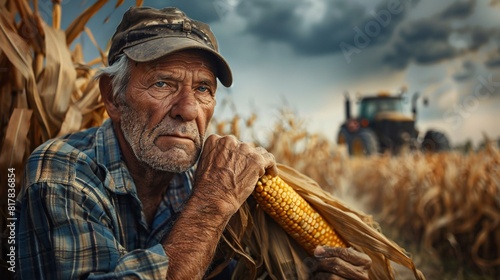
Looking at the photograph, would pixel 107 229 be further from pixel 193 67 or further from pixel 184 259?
pixel 193 67

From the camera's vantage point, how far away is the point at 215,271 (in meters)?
1.91

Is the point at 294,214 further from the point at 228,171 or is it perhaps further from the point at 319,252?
the point at 228,171

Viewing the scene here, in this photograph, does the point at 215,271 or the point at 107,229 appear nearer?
the point at 107,229

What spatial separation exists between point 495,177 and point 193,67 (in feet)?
12.1

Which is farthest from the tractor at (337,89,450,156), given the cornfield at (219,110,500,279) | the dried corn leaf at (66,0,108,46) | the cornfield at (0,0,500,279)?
the dried corn leaf at (66,0,108,46)

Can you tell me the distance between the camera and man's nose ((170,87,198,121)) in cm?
173

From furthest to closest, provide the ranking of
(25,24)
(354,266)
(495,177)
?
1. (495,177)
2. (25,24)
3. (354,266)

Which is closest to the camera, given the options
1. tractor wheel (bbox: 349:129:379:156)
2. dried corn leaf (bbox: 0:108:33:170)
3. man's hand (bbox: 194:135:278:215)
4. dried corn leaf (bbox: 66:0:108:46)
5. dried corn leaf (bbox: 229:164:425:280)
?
man's hand (bbox: 194:135:278:215)

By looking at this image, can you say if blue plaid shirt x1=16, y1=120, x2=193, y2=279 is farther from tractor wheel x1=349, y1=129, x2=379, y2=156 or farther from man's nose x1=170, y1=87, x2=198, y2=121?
tractor wheel x1=349, y1=129, x2=379, y2=156

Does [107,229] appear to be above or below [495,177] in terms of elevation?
below

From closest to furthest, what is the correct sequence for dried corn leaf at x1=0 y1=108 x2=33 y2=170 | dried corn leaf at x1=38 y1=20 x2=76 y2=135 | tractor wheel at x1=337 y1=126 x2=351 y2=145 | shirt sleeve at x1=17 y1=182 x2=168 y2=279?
shirt sleeve at x1=17 y1=182 x2=168 y2=279 < dried corn leaf at x1=0 y1=108 x2=33 y2=170 < dried corn leaf at x1=38 y1=20 x2=76 y2=135 < tractor wheel at x1=337 y1=126 x2=351 y2=145

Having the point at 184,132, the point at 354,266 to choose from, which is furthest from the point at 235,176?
the point at 354,266

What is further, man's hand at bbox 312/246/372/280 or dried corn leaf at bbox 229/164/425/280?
dried corn leaf at bbox 229/164/425/280

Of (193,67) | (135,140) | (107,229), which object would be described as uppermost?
(193,67)
